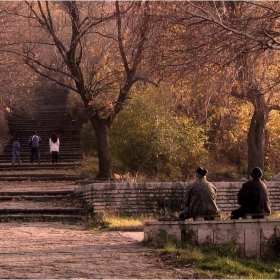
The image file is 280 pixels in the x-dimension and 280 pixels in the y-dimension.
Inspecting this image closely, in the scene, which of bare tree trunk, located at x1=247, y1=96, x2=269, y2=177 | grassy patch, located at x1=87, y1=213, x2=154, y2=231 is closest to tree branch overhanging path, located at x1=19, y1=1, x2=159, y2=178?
bare tree trunk, located at x1=247, y1=96, x2=269, y2=177

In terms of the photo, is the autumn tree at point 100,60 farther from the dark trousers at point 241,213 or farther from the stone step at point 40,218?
the dark trousers at point 241,213

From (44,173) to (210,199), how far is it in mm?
15569

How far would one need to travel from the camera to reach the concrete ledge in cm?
1161

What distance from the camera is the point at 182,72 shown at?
13750 mm

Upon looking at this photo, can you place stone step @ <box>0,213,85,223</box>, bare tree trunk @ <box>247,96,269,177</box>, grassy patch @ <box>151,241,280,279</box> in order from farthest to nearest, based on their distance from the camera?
bare tree trunk @ <box>247,96,269,177</box>
stone step @ <box>0,213,85,223</box>
grassy patch @ <box>151,241,280,279</box>

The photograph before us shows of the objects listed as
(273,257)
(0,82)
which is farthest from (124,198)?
(0,82)

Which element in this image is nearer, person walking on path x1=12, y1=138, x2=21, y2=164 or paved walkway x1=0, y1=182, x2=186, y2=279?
paved walkway x1=0, y1=182, x2=186, y2=279

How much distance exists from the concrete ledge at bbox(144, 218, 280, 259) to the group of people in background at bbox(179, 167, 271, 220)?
455 millimetres

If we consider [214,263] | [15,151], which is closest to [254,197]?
[214,263]

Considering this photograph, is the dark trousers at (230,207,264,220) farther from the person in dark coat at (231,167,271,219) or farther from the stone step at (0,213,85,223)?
the stone step at (0,213,85,223)

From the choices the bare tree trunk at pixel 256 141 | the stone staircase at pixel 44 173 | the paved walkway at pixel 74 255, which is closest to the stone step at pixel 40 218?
the stone staircase at pixel 44 173

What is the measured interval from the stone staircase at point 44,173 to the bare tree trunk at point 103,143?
130 cm

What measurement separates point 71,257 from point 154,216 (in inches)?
271

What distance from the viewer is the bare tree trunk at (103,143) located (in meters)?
23.8
